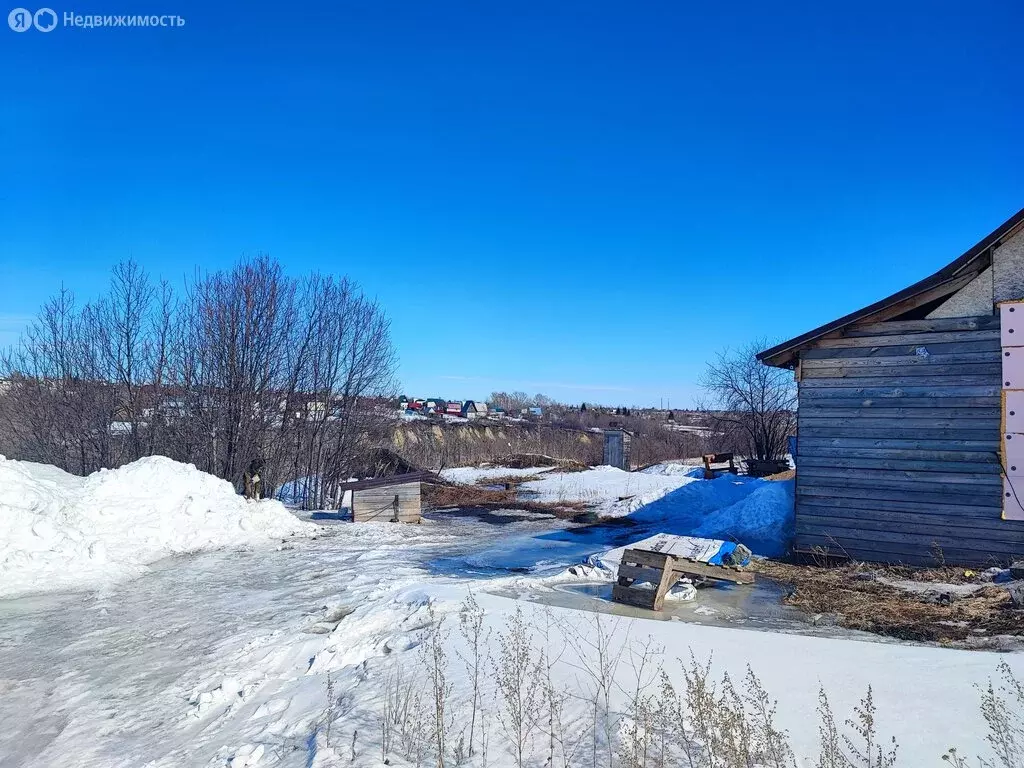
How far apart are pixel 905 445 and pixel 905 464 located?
285mm

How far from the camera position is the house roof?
9.60 metres

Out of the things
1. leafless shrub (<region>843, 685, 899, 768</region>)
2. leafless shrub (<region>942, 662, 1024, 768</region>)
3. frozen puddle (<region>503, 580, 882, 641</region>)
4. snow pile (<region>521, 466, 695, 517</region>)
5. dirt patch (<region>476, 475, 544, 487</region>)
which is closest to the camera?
leafless shrub (<region>942, 662, 1024, 768</region>)

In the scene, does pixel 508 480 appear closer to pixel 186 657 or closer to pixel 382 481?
pixel 382 481

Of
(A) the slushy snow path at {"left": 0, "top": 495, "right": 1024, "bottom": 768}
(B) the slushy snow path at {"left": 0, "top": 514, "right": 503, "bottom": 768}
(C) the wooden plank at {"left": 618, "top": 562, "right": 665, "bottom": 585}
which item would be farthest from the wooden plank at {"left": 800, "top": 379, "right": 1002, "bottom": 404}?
(B) the slushy snow path at {"left": 0, "top": 514, "right": 503, "bottom": 768}

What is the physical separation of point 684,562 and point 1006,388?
17.7 ft

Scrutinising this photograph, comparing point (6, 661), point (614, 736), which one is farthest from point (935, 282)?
point (6, 661)

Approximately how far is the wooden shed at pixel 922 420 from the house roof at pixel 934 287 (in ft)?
0.05

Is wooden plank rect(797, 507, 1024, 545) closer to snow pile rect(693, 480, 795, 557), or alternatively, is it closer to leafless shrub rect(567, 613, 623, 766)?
snow pile rect(693, 480, 795, 557)

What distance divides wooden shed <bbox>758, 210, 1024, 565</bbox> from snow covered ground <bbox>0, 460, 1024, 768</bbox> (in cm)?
454

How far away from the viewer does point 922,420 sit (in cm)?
1013

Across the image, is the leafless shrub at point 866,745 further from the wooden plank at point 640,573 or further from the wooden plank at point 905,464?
the wooden plank at point 905,464

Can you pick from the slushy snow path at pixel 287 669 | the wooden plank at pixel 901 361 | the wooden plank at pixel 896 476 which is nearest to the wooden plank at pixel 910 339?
the wooden plank at pixel 901 361

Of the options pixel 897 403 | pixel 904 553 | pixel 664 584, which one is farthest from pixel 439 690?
pixel 897 403

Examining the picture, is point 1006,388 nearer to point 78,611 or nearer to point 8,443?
point 78,611
